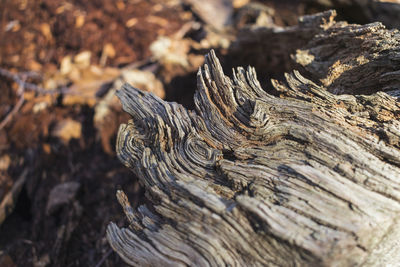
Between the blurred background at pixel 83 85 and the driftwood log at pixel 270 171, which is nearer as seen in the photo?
the driftwood log at pixel 270 171

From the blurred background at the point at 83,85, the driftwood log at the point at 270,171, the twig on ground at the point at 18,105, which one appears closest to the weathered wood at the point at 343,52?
the driftwood log at the point at 270,171

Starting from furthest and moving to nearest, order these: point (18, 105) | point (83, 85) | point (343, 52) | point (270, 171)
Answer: point (83, 85)
point (18, 105)
point (343, 52)
point (270, 171)

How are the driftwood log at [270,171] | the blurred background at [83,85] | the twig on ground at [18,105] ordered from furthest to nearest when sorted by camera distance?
the twig on ground at [18,105] → the blurred background at [83,85] → the driftwood log at [270,171]

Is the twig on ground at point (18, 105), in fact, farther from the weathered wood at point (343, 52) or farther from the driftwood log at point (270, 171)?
the weathered wood at point (343, 52)

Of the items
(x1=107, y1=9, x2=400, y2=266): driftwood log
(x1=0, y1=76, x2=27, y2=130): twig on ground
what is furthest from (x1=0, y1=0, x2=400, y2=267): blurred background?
(x1=107, y1=9, x2=400, y2=266): driftwood log

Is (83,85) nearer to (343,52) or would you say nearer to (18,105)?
(18,105)

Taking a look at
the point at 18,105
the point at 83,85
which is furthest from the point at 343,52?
the point at 18,105

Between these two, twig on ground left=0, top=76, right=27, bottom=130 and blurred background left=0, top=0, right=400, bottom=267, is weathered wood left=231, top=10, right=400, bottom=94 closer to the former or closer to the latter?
blurred background left=0, top=0, right=400, bottom=267
